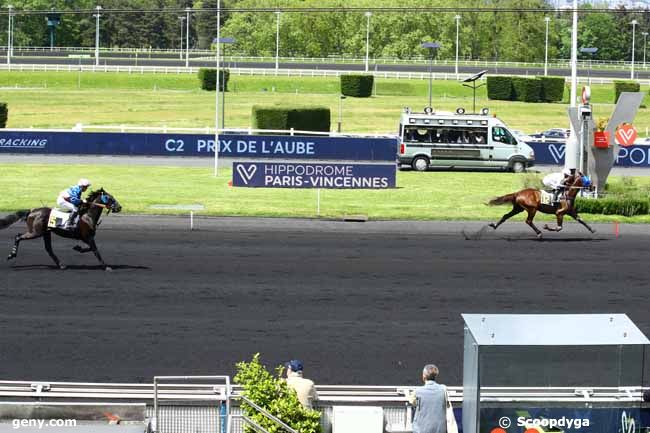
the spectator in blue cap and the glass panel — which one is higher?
the glass panel

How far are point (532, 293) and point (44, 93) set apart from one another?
2596 inches

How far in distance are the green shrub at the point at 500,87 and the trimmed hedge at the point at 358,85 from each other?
8.38 m

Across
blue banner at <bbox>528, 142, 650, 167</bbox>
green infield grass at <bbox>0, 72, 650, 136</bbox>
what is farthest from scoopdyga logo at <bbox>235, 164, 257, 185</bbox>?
green infield grass at <bbox>0, 72, 650, 136</bbox>

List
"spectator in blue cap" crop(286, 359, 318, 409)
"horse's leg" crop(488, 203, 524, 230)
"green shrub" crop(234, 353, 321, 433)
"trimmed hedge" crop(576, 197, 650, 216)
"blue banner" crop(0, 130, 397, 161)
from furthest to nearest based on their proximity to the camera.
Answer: "blue banner" crop(0, 130, 397, 161) → "trimmed hedge" crop(576, 197, 650, 216) → "horse's leg" crop(488, 203, 524, 230) → "spectator in blue cap" crop(286, 359, 318, 409) → "green shrub" crop(234, 353, 321, 433)

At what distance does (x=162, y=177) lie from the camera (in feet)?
126

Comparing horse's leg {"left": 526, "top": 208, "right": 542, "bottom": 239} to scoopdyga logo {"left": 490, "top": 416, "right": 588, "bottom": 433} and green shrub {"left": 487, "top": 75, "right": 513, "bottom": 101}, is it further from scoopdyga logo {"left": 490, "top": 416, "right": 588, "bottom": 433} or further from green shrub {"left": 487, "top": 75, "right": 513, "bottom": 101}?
green shrub {"left": 487, "top": 75, "right": 513, "bottom": 101}

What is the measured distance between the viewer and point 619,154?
146 ft

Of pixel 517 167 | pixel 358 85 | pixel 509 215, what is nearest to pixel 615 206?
pixel 509 215

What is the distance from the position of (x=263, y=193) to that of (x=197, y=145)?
12125 millimetres

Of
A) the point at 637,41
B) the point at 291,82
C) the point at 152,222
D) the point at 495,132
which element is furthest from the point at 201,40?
the point at 152,222

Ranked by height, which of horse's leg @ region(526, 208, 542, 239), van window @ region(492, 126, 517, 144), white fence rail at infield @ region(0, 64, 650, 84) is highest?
white fence rail at infield @ region(0, 64, 650, 84)

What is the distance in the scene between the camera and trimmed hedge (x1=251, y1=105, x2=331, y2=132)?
2114 inches

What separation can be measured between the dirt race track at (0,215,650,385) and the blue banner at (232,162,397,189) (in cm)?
499

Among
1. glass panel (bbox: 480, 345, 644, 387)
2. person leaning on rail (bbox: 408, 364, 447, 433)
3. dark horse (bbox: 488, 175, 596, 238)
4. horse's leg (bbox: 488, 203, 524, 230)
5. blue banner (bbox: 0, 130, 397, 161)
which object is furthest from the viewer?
blue banner (bbox: 0, 130, 397, 161)
